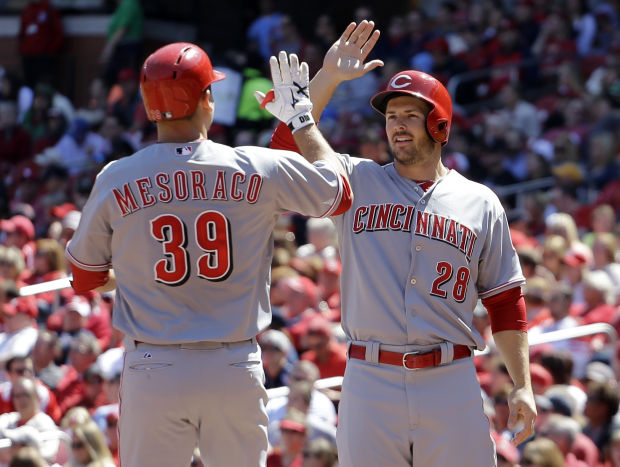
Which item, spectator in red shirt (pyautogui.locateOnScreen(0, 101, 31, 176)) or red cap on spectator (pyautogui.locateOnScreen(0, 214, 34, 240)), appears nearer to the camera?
red cap on spectator (pyautogui.locateOnScreen(0, 214, 34, 240))

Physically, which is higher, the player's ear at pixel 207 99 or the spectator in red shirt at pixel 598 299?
the player's ear at pixel 207 99

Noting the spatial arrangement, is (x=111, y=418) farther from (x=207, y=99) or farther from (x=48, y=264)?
(x=207, y=99)

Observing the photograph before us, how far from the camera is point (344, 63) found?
431 centimetres

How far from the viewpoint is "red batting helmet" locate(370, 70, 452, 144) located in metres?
4.18

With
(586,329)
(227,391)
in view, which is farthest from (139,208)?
(586,329)

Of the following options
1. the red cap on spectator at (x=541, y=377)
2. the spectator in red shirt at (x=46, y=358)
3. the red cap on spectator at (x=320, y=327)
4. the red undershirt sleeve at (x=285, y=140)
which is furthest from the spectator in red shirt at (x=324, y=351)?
the red undershirt sleeve at (x=285, y=140)

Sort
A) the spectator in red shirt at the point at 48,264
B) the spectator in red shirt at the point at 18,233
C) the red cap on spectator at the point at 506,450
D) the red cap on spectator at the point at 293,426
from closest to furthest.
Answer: the red cap on spectator at the point at 506,450, the red cap on spectator at the point at 293,426, the spectator in red shirt at the point at 48,264, the spectator in red shirt at the point at 18,233

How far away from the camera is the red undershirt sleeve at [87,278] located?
3.86 meters

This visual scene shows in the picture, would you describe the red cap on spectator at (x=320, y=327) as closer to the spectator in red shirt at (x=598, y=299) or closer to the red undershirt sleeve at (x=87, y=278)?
the spectator in red shirt at (x=598, y=299)

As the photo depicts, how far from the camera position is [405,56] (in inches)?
613

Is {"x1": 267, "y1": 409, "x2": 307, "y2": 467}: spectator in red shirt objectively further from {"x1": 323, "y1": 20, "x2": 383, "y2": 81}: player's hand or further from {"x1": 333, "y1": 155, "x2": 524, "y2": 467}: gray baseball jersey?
{"x1": 323, "y1": 20, "x2": 383, "y2": 81}: player's hand

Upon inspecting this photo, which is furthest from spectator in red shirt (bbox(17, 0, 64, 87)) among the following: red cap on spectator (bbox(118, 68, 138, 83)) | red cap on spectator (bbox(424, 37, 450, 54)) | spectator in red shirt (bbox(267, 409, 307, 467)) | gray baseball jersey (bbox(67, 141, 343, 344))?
gray baseball jersey (bbox(67, 141, 343, 344))

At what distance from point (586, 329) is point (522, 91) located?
23.7 feet

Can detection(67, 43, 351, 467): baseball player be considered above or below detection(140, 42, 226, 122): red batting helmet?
below
